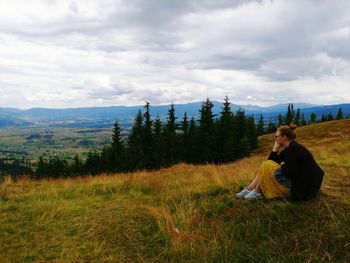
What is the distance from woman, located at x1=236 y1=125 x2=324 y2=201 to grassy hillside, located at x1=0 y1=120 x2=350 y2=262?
26cm

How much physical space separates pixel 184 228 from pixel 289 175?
2.70 metres

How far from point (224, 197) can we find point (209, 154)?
44283mm

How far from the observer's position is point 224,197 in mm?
8469

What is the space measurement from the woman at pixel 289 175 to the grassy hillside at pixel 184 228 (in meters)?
0.26

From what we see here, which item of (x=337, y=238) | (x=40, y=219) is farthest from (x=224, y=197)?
(x=40, y=219)

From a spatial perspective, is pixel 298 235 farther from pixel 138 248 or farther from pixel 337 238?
pixel 138 248

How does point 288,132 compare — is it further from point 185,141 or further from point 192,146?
point 185,141

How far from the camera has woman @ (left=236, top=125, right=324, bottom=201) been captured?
23.7 feet

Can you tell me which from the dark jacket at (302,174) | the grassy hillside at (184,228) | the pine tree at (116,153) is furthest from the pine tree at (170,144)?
the dark jacket at (302,174)

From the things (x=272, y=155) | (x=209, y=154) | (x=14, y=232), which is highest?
(x=272, y=155)

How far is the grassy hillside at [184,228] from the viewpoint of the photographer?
18.9 feet

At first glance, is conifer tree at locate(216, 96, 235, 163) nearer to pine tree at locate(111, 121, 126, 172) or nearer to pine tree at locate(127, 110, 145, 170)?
pine tree at locate(127, 110, 145, 170)

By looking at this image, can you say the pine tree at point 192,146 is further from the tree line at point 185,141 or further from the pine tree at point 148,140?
the pine tree at point 148,140

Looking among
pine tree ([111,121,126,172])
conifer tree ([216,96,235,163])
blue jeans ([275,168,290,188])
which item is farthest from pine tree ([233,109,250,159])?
blue jeans ([275,168,290,188])
